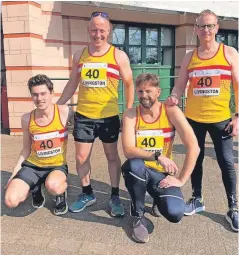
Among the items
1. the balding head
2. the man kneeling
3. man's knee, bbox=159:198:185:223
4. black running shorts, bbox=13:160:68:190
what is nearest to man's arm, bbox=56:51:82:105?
the man kneeling

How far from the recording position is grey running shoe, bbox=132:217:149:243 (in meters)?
2.80

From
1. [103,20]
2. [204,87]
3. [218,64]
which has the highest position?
[103,20]

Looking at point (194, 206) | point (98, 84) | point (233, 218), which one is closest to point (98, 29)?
point (98, 84)

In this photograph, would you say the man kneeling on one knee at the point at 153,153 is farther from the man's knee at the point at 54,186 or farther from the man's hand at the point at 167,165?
the man's knee at the point at 54,186

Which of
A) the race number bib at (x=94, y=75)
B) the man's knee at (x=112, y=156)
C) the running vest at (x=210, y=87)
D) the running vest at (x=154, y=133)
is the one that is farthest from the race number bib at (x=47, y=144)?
the running vest at (x=210, y=87)

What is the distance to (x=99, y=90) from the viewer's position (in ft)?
10.5

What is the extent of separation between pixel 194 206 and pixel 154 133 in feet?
3.34

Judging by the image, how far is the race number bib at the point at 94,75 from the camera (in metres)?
3.14

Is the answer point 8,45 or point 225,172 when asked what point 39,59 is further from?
point 225,172

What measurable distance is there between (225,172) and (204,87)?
883 mm

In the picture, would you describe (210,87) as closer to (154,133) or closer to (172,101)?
(172,101)

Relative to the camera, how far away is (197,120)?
122 inches

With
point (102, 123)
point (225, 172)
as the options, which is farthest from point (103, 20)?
point (225, 172)

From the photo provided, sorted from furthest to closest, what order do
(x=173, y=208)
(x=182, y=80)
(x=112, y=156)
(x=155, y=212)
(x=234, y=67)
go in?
(x=112, y=156), (x=155, y=212), (x=182, y=80), (x=234, y=67), (x=173, y=208)
